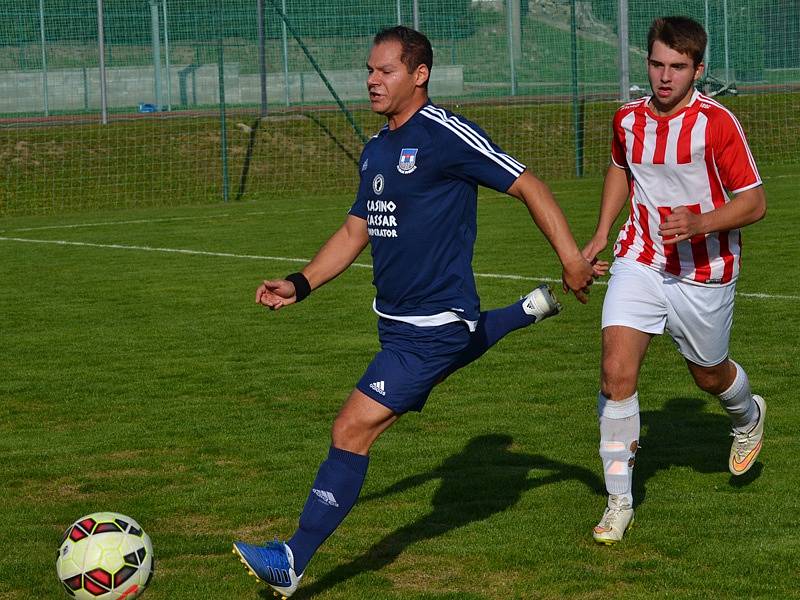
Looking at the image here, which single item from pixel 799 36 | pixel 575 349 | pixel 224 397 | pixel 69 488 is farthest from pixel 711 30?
pixel 69 488

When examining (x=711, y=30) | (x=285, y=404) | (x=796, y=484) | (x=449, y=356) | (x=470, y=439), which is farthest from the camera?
(x=711, y=30)

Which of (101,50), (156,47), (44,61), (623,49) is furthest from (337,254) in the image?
(156,47)

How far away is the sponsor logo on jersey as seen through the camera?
5.22m

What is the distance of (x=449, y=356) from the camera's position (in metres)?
5.19

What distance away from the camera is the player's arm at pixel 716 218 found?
5383 millimetres

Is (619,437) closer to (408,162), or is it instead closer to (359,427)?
(359,427)

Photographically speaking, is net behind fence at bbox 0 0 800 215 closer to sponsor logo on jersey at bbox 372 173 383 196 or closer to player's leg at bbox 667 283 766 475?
player's leg at bbox 667 283 766 475

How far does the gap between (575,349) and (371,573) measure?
17.1 ft

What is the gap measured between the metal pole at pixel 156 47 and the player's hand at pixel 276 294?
26451 mm

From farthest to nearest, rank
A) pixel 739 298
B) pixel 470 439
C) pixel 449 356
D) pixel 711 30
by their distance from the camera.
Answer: pixel 711 30
pixel 739 298
pixel 470 439
pixel 449 356

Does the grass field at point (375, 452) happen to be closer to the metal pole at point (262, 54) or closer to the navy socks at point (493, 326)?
the navy socks at point (493, 326)

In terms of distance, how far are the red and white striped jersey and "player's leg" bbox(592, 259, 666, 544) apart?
0.70 ft

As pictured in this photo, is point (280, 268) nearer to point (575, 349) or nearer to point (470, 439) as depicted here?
point (575, 349)

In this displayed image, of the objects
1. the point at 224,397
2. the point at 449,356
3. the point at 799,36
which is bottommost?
the point at 224,397
